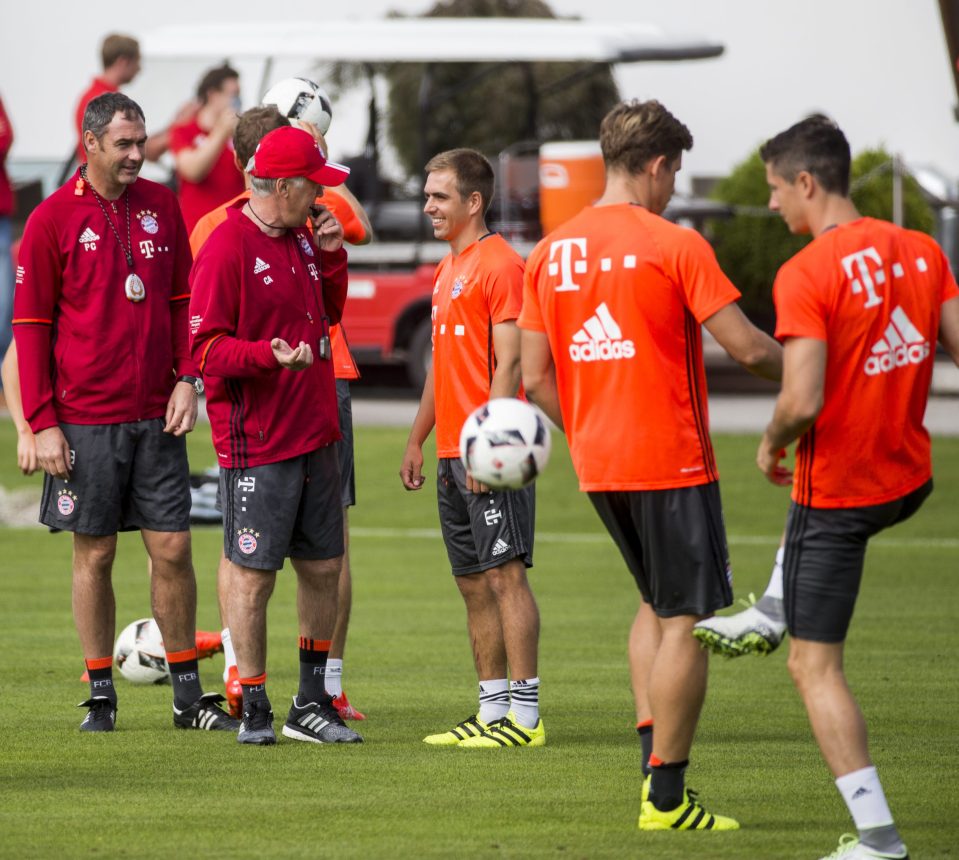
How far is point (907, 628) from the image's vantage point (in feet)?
32.9

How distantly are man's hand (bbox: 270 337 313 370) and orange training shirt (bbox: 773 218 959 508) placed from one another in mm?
1964

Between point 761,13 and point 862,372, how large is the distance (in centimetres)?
2194

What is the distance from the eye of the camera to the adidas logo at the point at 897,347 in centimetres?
504

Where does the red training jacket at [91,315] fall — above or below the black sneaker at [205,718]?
above

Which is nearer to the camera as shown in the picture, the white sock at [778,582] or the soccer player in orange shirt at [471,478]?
the white sock at [778,582]

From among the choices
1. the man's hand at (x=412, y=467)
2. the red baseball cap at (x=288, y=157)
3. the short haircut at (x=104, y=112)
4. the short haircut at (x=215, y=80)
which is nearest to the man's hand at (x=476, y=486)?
the man's hand at (x=412, y=467)

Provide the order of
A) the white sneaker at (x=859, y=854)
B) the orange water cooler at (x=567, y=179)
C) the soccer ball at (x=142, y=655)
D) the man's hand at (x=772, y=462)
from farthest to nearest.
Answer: the orange water cooler at (x=567, y=179)
the soccer ball at (x=142, y=655)
the man's hand at (x=772, y=462)
the white sneaker at (x=859, y=854)

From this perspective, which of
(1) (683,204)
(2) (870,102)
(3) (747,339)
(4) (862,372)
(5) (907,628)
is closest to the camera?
(4) (862,372)

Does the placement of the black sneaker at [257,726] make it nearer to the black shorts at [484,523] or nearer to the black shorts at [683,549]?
the black shorts at [484,523]

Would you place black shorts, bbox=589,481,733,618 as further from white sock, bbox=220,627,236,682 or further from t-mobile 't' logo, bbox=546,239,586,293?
white sock, bbox=220,627,236,682

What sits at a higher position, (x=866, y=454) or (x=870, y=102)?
(x=870, y=102)

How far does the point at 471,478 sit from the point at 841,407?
2.06m

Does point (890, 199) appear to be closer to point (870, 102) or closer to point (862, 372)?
point (870, 102)

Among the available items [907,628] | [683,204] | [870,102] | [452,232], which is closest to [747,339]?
[452,232]
